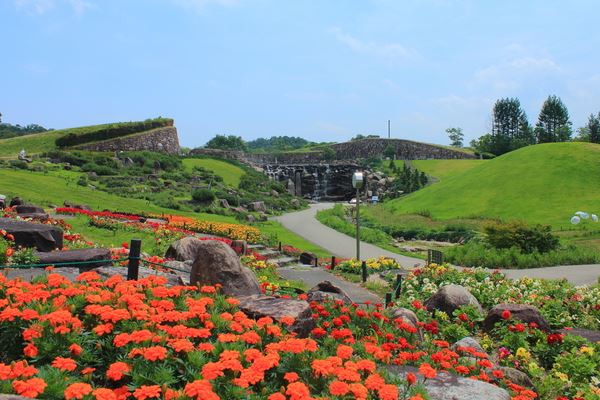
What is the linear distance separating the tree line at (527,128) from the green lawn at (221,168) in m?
51.2

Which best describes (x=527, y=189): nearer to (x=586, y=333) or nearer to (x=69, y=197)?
(x=586, y=333)

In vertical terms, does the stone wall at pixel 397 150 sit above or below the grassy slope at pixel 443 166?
above

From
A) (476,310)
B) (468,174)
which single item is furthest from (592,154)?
(476,310)

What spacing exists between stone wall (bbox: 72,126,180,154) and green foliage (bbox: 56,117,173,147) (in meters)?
0.94

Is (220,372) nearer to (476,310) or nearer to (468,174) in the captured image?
(476,310)

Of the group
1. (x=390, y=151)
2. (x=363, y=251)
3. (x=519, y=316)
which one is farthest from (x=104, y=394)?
(x=390, y=151)

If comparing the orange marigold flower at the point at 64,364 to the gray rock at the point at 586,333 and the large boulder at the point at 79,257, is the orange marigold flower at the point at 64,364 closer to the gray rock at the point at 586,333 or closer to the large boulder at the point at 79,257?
the large boulder at the point at 79,257

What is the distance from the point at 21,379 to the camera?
3.10 meters

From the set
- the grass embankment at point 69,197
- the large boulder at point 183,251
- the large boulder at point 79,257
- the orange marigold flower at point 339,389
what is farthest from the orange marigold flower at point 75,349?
the grass embankment at point 69,197

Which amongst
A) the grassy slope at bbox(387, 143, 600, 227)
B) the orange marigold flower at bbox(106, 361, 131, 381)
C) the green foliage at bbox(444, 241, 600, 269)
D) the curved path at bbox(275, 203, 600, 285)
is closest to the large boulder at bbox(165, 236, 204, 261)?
the orange marigold flower at bbox(106, 361, 131, 381)

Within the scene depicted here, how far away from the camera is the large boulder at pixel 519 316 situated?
8.42m

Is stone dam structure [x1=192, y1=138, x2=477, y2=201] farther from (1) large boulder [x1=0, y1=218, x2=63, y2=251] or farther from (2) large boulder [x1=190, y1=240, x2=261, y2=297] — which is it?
(2) large boulder [x1=190, y1=240, x2=261, y2=297]

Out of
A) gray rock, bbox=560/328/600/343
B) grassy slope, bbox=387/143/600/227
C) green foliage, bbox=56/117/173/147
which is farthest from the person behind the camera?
green foliage, bbox=56/117/173/147

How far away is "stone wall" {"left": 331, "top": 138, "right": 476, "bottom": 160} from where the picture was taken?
90.4m
